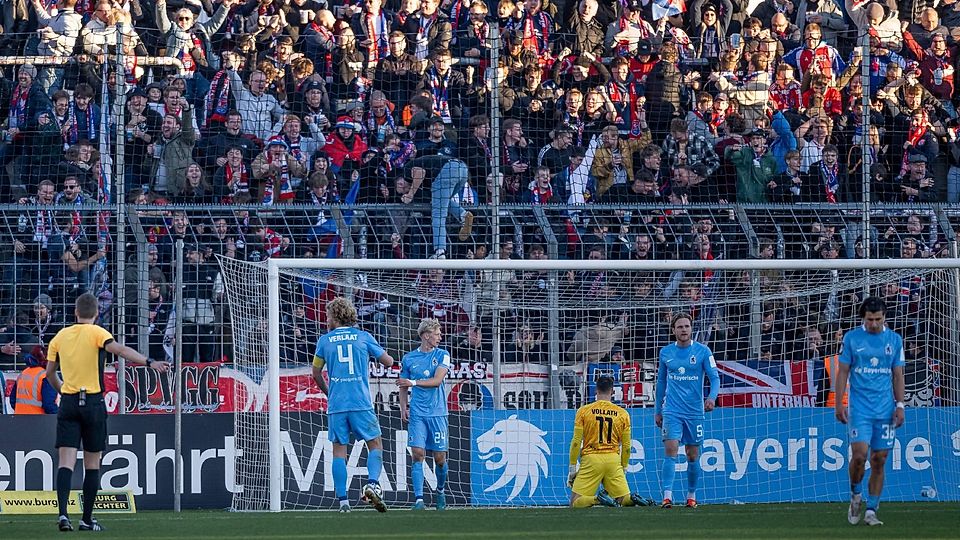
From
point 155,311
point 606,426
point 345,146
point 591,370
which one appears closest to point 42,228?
point 155,311

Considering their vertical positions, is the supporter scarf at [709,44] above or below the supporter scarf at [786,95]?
above

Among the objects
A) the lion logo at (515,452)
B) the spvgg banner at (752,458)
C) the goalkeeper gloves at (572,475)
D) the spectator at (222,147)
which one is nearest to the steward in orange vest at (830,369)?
the spvgg banner at (752,458)

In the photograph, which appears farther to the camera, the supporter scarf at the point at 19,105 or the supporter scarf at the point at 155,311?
the supporter scarf at the point at 19,105

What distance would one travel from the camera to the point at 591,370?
13438mm

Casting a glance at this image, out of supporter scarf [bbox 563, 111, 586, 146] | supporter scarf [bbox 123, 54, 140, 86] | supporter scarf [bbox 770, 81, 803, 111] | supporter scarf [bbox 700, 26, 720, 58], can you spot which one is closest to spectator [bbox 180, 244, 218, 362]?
supporter scarf [bbox 123, 54, 140, 86]

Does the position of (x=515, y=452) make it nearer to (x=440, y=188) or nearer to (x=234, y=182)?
(x=440, y=188)

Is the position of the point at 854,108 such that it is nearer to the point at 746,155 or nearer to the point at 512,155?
the point at 746,155

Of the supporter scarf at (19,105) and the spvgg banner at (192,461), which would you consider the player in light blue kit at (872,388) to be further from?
the supporter scarf at (19,105)

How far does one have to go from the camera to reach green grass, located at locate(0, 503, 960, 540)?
827cm

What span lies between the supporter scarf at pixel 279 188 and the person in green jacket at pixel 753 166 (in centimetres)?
480

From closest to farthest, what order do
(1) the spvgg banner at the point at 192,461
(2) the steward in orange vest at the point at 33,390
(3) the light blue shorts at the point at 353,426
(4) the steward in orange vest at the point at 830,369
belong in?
1. (3) the light blue shorts at the point at 353,426
2. (1) the spvgg banner at the point at 192,461
3. (2) the steward in orange vest at the point at 33,390
4. (4) the steward in orange vest at the point at 830,369

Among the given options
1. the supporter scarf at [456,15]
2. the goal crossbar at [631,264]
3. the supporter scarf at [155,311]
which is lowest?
the supporter scarf at [155,311]

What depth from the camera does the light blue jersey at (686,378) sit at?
11.9 meters

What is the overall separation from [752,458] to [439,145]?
461 cm
